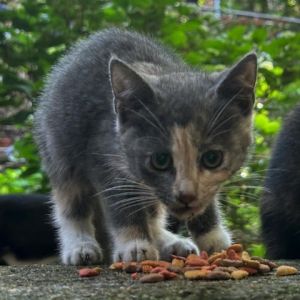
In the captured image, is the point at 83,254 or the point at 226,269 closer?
the point at 226,269

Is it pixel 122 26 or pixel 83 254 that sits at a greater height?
pixel 122 26

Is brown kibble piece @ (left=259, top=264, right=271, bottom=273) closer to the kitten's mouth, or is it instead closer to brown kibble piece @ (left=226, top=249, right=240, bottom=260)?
brown kibble piece @ (left=226, top=249, right=240, bottom=260)

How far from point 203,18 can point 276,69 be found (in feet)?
2.63

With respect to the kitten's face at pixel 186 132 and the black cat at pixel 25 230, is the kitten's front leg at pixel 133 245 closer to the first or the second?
the kitten's face at pixel 186 132

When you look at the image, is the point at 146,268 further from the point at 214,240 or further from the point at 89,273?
the point at 214,240

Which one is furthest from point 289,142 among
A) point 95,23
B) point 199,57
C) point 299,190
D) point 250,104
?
point 95,23

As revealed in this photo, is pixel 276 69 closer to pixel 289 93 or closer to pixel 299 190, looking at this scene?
pixel 289 93

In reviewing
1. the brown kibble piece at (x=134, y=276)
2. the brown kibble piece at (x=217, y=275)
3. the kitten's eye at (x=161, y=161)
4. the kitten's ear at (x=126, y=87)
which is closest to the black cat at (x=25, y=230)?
the kitten's ear at (x=126, y=87)

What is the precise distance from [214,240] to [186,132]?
0.78m

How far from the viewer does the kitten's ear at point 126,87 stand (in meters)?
2.92

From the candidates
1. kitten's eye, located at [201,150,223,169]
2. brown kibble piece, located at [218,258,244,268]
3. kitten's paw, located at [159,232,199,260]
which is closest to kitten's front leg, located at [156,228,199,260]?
kitten's paw, located at [159,232,199,260]

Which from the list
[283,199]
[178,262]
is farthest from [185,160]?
[283,199]

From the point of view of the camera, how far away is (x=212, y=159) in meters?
2.88

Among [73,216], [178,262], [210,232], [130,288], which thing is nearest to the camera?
[130,288]
